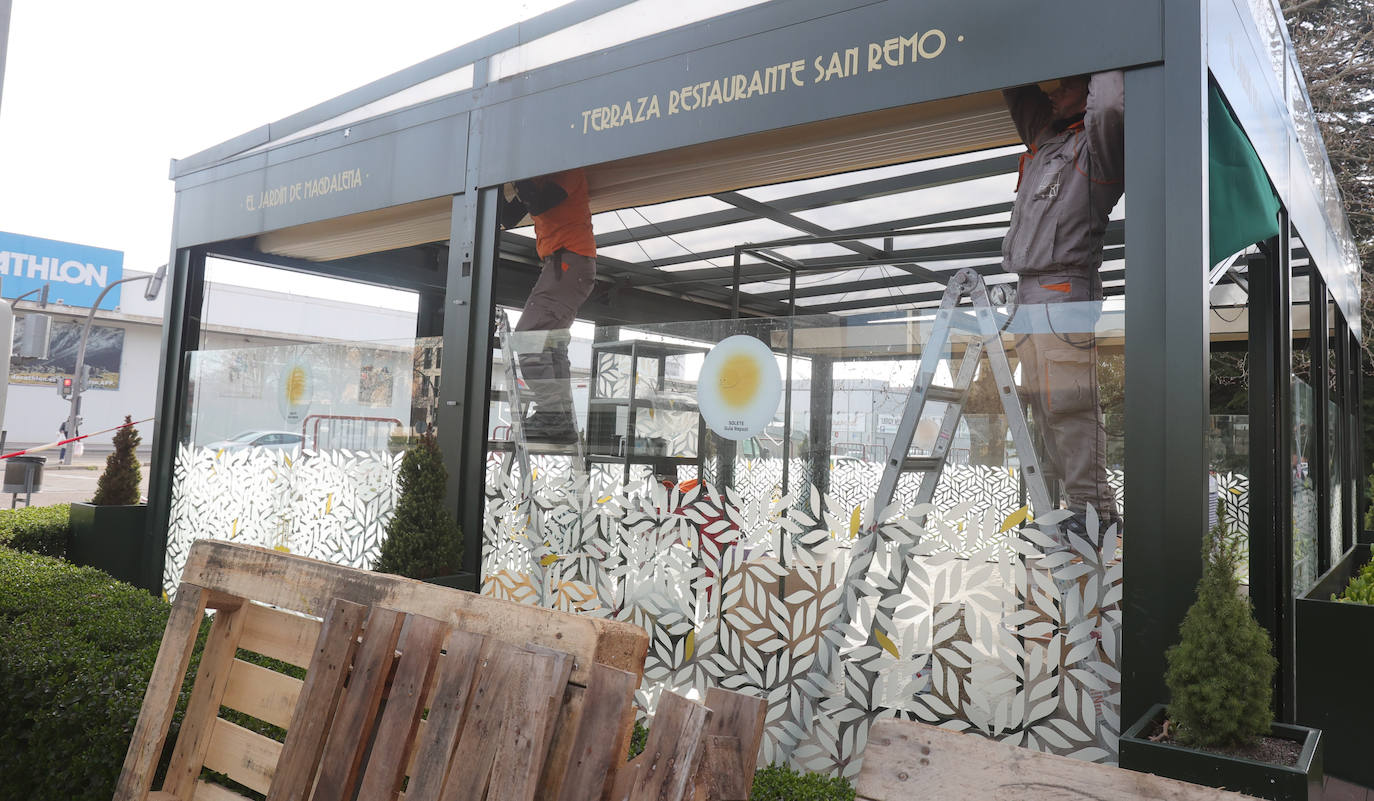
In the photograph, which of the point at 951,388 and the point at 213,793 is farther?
the point at 951,388

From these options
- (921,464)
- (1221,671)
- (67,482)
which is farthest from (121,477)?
(67,482)

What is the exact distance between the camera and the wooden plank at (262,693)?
8.19ft

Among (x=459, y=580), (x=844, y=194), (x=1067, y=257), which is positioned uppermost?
(x=844, y=194)

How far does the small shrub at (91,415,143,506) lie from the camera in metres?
6.56

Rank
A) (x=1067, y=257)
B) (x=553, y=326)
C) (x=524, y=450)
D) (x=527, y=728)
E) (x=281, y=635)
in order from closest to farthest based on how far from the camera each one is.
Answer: (x=527, y=728)
(x=281, y=635)
(x=1067, y=257)
(x=524, y=450)
(x=553, y=326)

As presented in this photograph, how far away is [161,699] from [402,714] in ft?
3.59

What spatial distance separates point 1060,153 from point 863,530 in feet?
4.93

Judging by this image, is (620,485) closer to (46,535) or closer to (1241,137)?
(1241,137)

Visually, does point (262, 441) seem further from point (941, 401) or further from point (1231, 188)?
point (1231, 188)

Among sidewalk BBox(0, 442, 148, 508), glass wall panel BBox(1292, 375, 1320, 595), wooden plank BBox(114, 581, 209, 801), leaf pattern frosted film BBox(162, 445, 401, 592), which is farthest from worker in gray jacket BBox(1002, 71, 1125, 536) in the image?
sidewalk BBox(0, 442, 148, 508)

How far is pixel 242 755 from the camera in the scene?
8.22 ft

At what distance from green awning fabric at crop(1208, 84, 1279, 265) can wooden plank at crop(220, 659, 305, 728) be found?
3342 millimetres

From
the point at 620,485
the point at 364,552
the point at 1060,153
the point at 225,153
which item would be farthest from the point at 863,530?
the point at 225,153

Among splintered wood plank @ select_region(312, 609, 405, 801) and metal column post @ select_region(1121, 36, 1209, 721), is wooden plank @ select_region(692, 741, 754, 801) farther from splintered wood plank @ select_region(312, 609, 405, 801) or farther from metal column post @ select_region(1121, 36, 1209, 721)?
metal column post @ select_region(1121, 36, 1209, 721)
